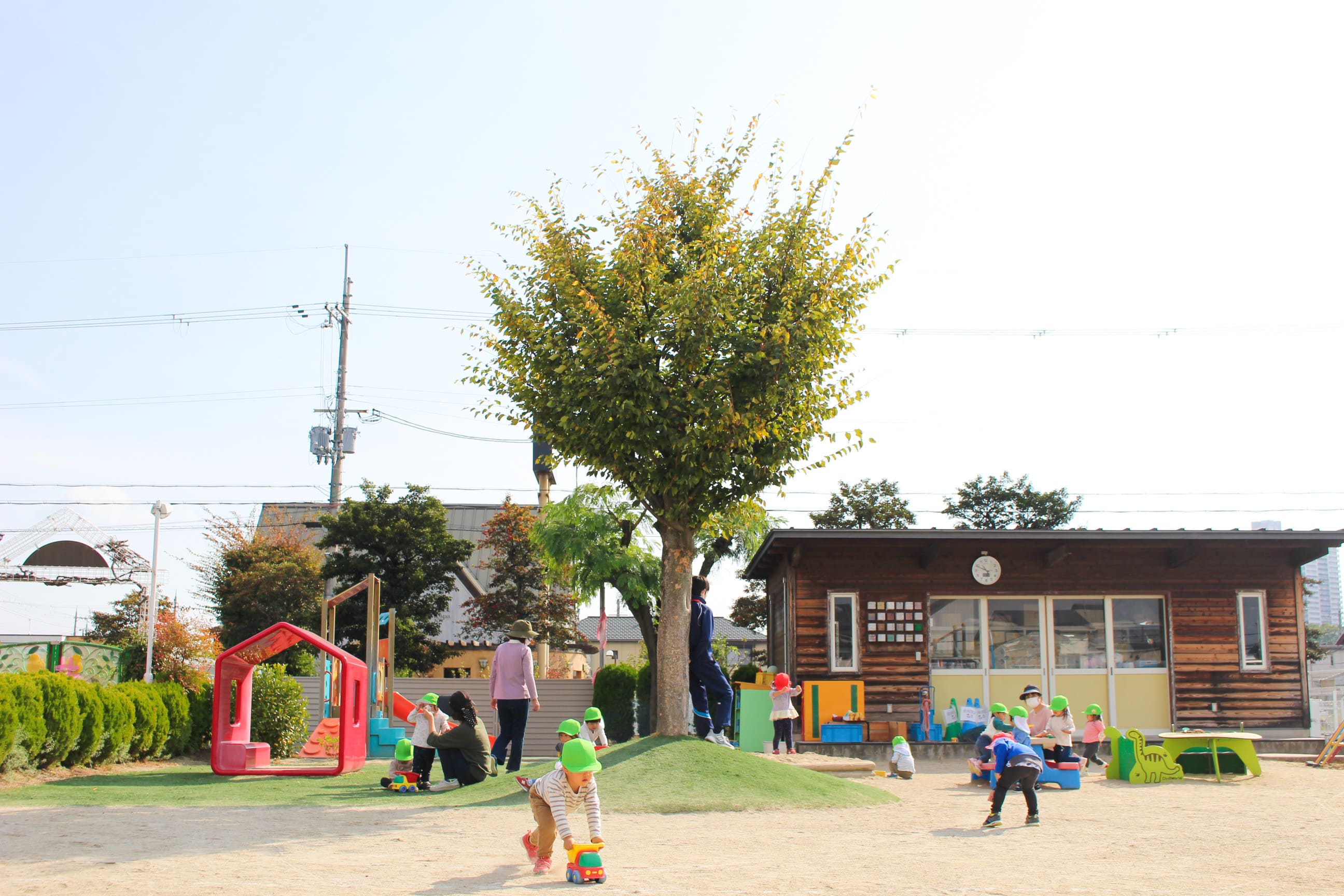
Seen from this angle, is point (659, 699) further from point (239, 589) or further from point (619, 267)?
point (239, 589)

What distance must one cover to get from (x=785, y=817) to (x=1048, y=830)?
217 cm

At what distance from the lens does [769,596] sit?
2466cm

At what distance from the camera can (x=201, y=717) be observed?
18.0m

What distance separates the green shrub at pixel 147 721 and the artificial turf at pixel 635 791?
3186mm

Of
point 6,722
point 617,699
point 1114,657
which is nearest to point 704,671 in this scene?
point 6,722

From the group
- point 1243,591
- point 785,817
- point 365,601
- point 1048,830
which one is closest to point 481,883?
point 785,817

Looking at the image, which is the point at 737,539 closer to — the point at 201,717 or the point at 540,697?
the point at 540,697

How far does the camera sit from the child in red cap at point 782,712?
1552 centimetres

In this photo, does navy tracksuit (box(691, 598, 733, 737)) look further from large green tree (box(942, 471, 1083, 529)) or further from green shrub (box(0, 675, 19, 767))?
large green tree (box(942, 471, 1083, 529))

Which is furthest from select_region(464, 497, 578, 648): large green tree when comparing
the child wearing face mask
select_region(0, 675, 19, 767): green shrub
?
the child wearing face mask

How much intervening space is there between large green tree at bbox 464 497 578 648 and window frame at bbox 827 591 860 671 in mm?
17018

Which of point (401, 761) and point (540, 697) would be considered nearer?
point (401, 761)

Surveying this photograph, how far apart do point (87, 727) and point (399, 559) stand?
1940cm

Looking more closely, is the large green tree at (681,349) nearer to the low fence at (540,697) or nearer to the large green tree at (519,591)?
the low fence at (540,697)
